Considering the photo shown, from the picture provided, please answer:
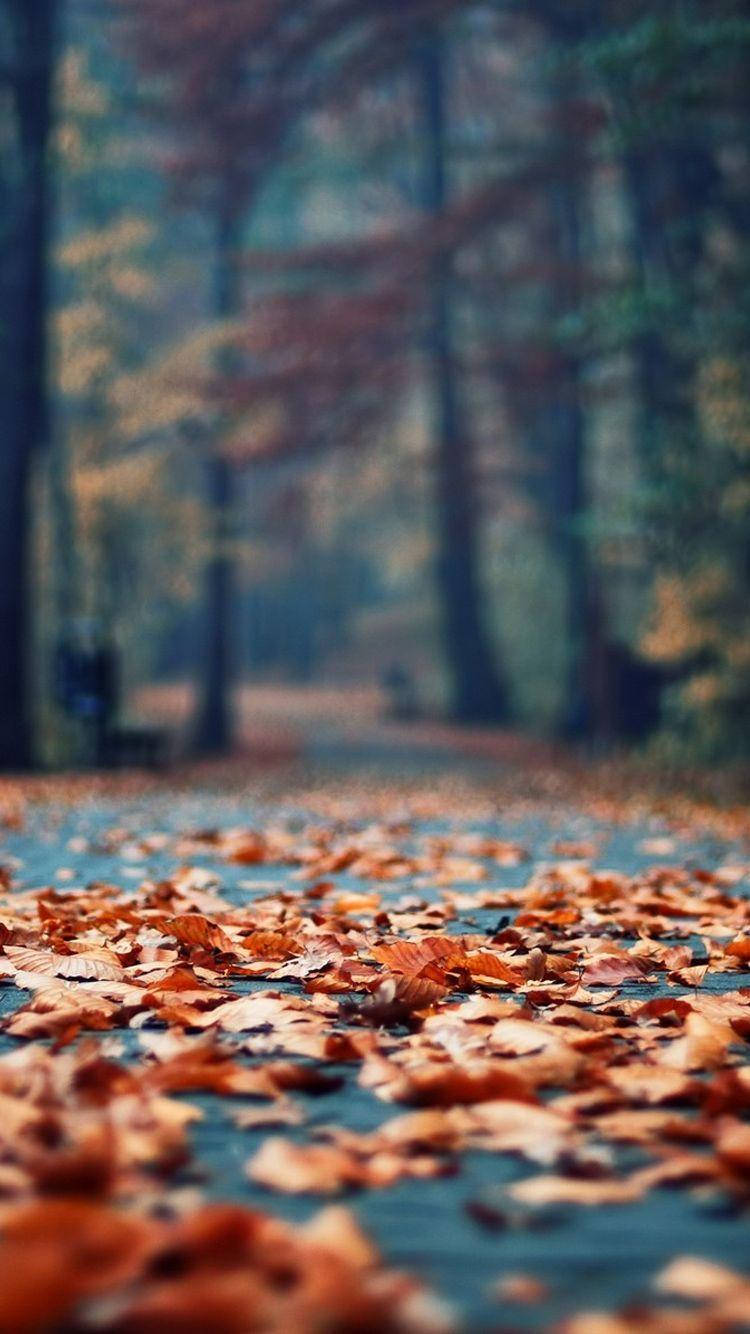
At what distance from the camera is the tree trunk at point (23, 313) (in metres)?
17.5

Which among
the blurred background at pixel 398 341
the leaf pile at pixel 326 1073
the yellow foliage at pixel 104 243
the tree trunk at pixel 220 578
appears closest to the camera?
the leaf pile at pixel 326 1073

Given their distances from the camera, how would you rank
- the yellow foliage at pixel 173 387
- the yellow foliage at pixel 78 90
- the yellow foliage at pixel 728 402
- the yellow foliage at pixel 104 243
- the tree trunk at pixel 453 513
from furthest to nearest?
the tree trunk at pixel 453 513
the yellow foliage at pixel 104 243
the yellow foliage at pixel 173 387
the yellow foliage at pixel 78 90
the yellow foliage at pixel 728 402

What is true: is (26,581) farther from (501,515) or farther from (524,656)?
(501,515)

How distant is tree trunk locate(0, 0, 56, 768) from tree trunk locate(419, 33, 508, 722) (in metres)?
8.81

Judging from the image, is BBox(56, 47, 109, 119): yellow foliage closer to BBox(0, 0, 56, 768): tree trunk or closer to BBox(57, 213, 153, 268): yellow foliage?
BBox(57, 213, 153, 268): yellow foliage

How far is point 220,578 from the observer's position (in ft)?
82.3

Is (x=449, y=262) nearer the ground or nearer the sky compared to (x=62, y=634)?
nearer the sky

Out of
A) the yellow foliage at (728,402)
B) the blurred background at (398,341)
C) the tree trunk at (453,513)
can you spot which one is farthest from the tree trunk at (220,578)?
the yellow foliage at (728,402)

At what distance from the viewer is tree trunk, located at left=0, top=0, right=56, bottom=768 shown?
17516 mm

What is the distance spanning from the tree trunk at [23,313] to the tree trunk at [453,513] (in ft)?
28.9

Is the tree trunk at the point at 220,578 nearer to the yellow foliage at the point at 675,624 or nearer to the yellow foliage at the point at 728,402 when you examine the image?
the yellow foliage at the point at 675,624

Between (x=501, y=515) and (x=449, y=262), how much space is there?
50.0ft

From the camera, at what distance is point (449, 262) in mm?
22781

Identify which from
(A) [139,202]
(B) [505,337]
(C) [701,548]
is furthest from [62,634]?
(A) [139,202]
